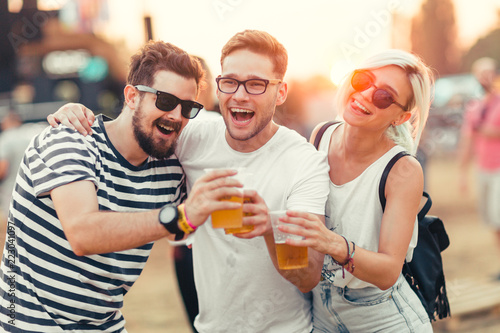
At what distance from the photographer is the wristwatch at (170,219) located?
186 centimetres

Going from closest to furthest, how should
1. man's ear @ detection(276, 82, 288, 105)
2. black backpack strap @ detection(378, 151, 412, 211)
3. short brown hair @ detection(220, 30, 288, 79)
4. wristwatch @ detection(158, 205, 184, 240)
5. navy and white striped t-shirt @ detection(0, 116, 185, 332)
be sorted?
wristwatch @ detection(158, 205, 184, 240)
navy and white striped t-shirt @ detection(0, 116, 185, 332)
black backpack strap @ detection(378, 151, 412, 211)
short brown hair @ detection(220, 30, 288, 79)
man's ear @ detection(276, 82, 288, 105)

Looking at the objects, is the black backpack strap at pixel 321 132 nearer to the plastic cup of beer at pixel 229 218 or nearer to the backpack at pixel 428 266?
the backpack at pixel 428 266

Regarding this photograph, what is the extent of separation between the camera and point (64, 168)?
78.4 inches

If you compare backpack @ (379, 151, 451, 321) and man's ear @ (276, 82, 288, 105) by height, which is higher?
man's ear @ (276, 82, 288, 105)

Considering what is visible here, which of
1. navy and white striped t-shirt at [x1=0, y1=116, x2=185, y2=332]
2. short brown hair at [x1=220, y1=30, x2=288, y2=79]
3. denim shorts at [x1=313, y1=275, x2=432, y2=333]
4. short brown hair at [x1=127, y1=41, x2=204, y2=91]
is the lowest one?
denim shorts at [x1=313, y1=275, x2=432, y2=333]

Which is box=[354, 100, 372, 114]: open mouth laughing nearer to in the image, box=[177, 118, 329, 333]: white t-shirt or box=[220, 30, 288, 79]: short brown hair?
box=[177, 118, 329, 333]: white t-shirt

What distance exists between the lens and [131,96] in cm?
245

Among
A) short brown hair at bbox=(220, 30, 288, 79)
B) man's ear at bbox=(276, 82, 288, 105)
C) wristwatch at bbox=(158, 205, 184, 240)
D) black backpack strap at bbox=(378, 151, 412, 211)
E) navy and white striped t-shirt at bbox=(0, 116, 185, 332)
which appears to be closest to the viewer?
wristwatch at bbox=(158, 205, 184, 240)

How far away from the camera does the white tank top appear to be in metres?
2.32

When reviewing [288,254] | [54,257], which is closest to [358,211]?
[288,254]

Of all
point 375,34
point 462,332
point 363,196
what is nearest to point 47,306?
point 363,196

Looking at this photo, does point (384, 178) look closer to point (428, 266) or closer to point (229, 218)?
point (428, 266)

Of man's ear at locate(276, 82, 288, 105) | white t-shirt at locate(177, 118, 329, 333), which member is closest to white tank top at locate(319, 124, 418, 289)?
white t-shirt at locate(177, 118, 329, 333)

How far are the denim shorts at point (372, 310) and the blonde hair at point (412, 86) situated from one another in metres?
0.74
